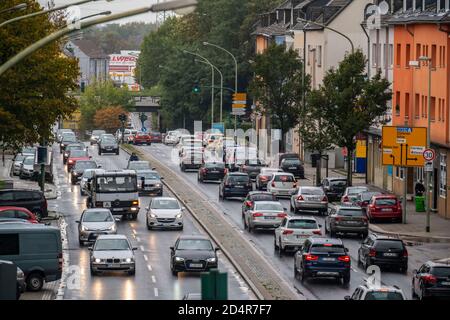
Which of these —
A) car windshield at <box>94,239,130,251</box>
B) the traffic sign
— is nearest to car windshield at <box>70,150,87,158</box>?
the traffic sign

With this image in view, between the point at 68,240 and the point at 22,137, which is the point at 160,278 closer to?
the point at 68,240

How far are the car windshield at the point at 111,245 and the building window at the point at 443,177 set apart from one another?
77.5 feet

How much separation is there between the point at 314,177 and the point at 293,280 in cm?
4185

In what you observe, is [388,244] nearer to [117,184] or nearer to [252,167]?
[117,184]

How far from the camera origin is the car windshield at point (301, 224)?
160 feet

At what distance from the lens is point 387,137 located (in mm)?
64500

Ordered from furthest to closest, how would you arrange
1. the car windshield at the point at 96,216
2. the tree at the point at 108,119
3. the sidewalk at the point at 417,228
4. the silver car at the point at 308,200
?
the tree at the point at 108,119
the silver car at the point at 308,200
the sidewalk at the point at 417,228
the car windshield at the point at 96,216

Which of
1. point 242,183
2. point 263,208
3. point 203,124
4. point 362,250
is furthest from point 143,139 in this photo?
point 362,250

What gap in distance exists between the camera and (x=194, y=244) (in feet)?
145

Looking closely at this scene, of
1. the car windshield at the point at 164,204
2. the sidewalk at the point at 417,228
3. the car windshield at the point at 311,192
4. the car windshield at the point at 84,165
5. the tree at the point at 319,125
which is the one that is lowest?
the sidewalk at the point at 417,228

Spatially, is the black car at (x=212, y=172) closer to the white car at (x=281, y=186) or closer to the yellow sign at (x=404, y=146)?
the white car at (x=281, y=186)

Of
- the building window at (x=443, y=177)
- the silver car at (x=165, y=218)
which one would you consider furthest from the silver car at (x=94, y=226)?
the building window at (x=443, y=177)

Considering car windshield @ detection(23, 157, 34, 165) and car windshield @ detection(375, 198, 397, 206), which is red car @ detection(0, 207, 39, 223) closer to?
car windshield @ detection(375, 198, 397, 206)

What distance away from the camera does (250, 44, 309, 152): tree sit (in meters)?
95.0
